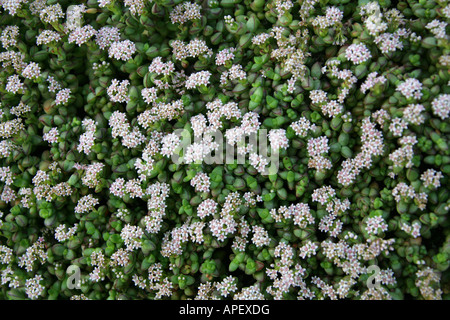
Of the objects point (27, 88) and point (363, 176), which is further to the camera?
point (27, 88)

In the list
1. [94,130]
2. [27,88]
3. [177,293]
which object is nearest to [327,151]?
[177,293]

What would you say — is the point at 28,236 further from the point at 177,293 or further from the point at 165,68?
the point at 165,68

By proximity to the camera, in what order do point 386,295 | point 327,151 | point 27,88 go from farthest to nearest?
1. point 27,88
2. point 327,151
3. point 386,295

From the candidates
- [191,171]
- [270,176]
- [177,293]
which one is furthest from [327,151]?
[177,293]

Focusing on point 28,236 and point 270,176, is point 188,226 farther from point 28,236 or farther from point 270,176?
point 28,236

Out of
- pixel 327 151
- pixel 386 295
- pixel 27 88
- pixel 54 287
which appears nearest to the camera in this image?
pixel 386 295

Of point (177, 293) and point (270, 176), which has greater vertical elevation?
point (270, 176)
